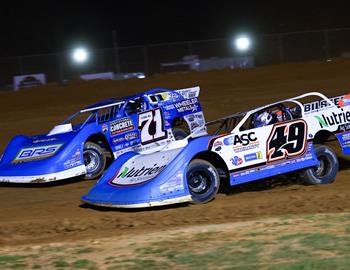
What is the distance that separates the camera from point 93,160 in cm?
1302

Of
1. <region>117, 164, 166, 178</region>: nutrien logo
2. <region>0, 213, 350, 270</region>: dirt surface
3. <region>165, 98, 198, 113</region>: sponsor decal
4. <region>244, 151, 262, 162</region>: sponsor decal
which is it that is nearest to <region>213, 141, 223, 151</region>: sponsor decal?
<region>244, 151, 262, 162</region>: sponsor decal

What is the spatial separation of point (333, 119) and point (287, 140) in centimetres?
103

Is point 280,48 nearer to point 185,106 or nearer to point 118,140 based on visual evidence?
point 185,106

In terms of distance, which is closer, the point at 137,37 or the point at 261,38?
the point at 261,38

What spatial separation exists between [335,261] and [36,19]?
46.6m

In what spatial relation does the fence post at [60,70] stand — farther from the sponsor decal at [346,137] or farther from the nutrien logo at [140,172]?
the sponsor decal at [346,137]

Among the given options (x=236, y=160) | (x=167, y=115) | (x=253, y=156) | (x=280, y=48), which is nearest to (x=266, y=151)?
(x=253, y=156)

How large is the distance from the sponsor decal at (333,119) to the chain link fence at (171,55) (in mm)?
22581

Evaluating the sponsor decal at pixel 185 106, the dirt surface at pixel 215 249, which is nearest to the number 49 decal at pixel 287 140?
the dirt surface at pixel 215 249

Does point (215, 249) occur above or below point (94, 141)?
below

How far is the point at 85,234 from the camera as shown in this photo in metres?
8.38

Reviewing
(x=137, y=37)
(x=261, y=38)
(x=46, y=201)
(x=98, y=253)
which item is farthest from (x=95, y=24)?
(x=98, y=253)

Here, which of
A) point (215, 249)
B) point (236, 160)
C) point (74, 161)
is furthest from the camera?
point (74, 161)

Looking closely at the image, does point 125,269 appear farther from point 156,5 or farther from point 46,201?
point 156,5
